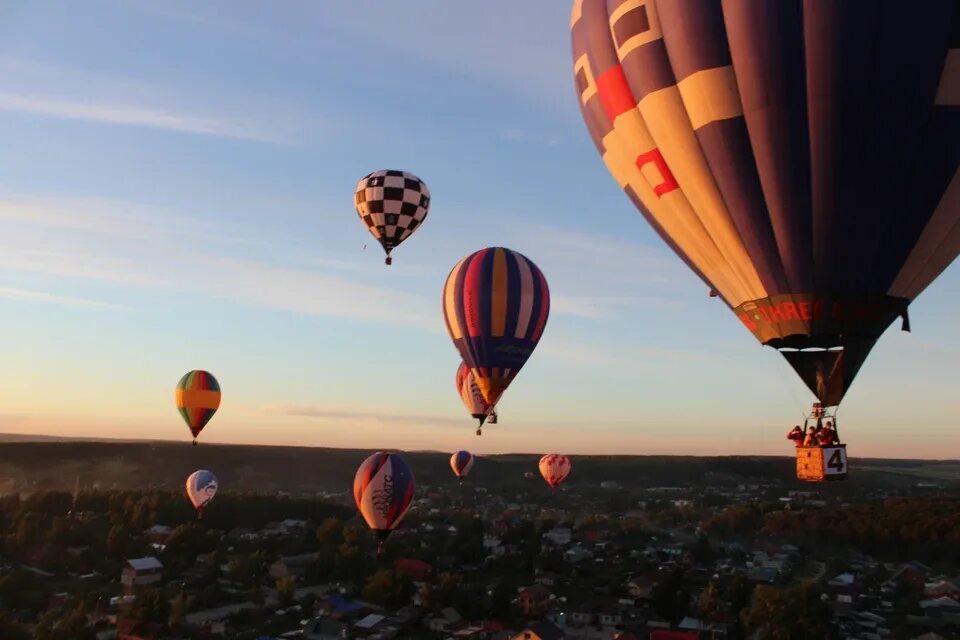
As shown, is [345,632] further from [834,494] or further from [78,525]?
[834,494]

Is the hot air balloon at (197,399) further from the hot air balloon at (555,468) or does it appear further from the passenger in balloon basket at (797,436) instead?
the passenger in balloon basket at (797,436)

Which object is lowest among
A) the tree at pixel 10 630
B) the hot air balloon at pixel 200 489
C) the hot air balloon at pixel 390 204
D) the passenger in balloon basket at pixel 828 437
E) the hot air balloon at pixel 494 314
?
the tree at pixel 10 630

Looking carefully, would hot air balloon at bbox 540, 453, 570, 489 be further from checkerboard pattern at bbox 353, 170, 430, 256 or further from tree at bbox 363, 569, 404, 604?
checkerboard pattern at bbox 353, 170, 430, 256

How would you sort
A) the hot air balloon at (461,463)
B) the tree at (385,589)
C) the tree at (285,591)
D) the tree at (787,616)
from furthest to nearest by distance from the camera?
the hot air balloon at (461,463) < the tree at (285,591) < the tree at (385,589) < the tree at (787,616)

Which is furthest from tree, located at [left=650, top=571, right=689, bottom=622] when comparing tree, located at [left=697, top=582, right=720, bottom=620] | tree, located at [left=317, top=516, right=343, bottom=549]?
tree, located at [left=317, top=516, right=343, bottom=549]

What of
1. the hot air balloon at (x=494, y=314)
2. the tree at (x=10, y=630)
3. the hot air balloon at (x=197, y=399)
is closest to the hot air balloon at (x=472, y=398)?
the hot air balloon at (x=494, y=314)

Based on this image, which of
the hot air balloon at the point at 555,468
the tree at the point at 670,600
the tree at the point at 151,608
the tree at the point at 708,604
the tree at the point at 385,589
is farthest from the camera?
the hot air balloon at the point at 555,468
